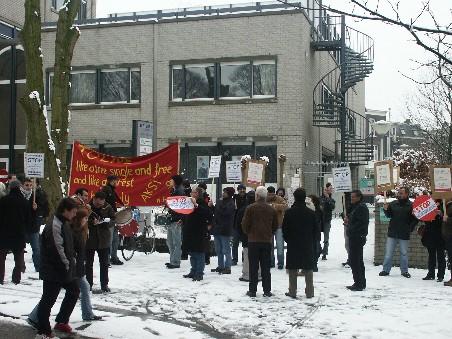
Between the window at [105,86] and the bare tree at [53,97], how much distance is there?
10766 millimetres

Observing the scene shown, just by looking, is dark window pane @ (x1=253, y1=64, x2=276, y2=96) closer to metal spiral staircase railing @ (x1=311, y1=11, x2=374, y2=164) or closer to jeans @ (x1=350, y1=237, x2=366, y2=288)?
metal spiral staircase railing @ (x1=311, y1=11, x2=374, y2=164)

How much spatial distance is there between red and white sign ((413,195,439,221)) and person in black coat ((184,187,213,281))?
4.25m

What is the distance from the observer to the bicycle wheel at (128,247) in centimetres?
1598

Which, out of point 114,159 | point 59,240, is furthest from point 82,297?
point 114,159

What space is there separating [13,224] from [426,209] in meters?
8.00

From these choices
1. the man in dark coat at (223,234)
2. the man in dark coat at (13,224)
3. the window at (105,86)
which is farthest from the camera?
the window at (105,86)

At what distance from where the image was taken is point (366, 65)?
91.7 ft

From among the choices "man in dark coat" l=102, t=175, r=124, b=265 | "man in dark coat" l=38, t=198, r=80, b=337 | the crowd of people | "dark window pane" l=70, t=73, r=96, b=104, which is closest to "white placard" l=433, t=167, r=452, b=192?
the crowd of people

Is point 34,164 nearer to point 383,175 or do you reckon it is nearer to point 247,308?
point 247,308

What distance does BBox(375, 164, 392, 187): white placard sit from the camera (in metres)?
15.4

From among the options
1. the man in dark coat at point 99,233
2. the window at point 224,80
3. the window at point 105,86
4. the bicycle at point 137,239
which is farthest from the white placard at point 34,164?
the window at point 105,86

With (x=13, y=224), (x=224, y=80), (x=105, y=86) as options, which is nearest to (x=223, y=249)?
(x=13, y=224)

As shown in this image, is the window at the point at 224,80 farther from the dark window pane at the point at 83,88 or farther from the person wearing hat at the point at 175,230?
the person wearing hat at the point at 175,230

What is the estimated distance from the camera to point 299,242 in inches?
445
